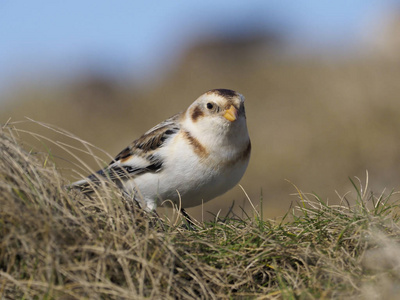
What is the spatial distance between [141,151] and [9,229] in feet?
7.29

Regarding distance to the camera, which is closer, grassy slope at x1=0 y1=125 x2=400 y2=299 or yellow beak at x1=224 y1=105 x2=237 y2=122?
grassy slope at x1=0 y1=125 x2=400 y2=299

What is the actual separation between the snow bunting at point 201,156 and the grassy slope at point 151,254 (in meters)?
0.91

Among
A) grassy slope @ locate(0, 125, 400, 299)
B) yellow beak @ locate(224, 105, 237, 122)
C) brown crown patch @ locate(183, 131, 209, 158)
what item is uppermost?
yellow beak @ locate(224, 105, 237, 122)

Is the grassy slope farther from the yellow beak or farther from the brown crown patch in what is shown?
the yellow beak

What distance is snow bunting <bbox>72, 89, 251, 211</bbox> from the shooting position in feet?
13.8

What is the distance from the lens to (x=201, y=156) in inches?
166

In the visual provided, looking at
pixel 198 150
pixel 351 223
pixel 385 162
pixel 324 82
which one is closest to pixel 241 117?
pixel 198 150

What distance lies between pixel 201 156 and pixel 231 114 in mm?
378

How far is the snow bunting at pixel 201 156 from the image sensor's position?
13.8ft

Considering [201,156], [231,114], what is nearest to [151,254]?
[201,156]

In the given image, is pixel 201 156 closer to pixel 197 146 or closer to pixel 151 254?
pixel 197 146

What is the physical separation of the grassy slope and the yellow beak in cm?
109

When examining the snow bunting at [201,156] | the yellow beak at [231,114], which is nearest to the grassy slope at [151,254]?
the snow bunting at [201,156]

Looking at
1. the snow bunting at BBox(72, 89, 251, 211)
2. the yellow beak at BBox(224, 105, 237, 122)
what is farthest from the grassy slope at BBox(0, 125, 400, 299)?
the yellow beak at BBox(224, 105, 237, 122)
